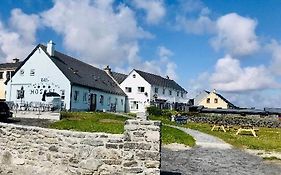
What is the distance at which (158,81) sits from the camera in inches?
2758

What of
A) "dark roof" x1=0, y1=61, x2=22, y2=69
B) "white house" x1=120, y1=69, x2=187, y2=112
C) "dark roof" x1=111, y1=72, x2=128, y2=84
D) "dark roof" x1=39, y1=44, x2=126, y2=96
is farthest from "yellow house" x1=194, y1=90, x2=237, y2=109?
"dark roof" x1=0, y1=61, x2=22, y2=69

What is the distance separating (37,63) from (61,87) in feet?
15.9

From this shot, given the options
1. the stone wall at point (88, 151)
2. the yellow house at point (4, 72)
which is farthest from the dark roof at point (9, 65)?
the stone wall at point (88, 151)

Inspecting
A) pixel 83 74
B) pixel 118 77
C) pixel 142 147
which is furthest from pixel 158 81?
pixel 142 147

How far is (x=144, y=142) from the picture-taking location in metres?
9.79

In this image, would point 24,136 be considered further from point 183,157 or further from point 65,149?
point 183,157

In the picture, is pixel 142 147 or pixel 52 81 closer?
pixel 142 147

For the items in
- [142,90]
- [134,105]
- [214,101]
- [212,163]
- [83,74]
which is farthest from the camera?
[214,101]

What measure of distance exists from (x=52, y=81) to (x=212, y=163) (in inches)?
1350

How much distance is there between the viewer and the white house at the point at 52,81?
46156 millimetres

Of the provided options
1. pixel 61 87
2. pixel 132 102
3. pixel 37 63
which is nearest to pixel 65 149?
pixel 61 87

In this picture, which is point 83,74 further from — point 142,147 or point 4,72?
point 142,147

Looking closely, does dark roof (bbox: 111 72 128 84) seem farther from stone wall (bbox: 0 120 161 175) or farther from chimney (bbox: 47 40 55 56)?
stone wall (bbox: 0 120 161 175)

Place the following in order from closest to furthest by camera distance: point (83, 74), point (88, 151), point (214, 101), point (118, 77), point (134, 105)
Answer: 1. point (88, 151)
2. point (83, 74)
3. point (134, 105)
4. point (118, 77)
5. point (214, 101)
